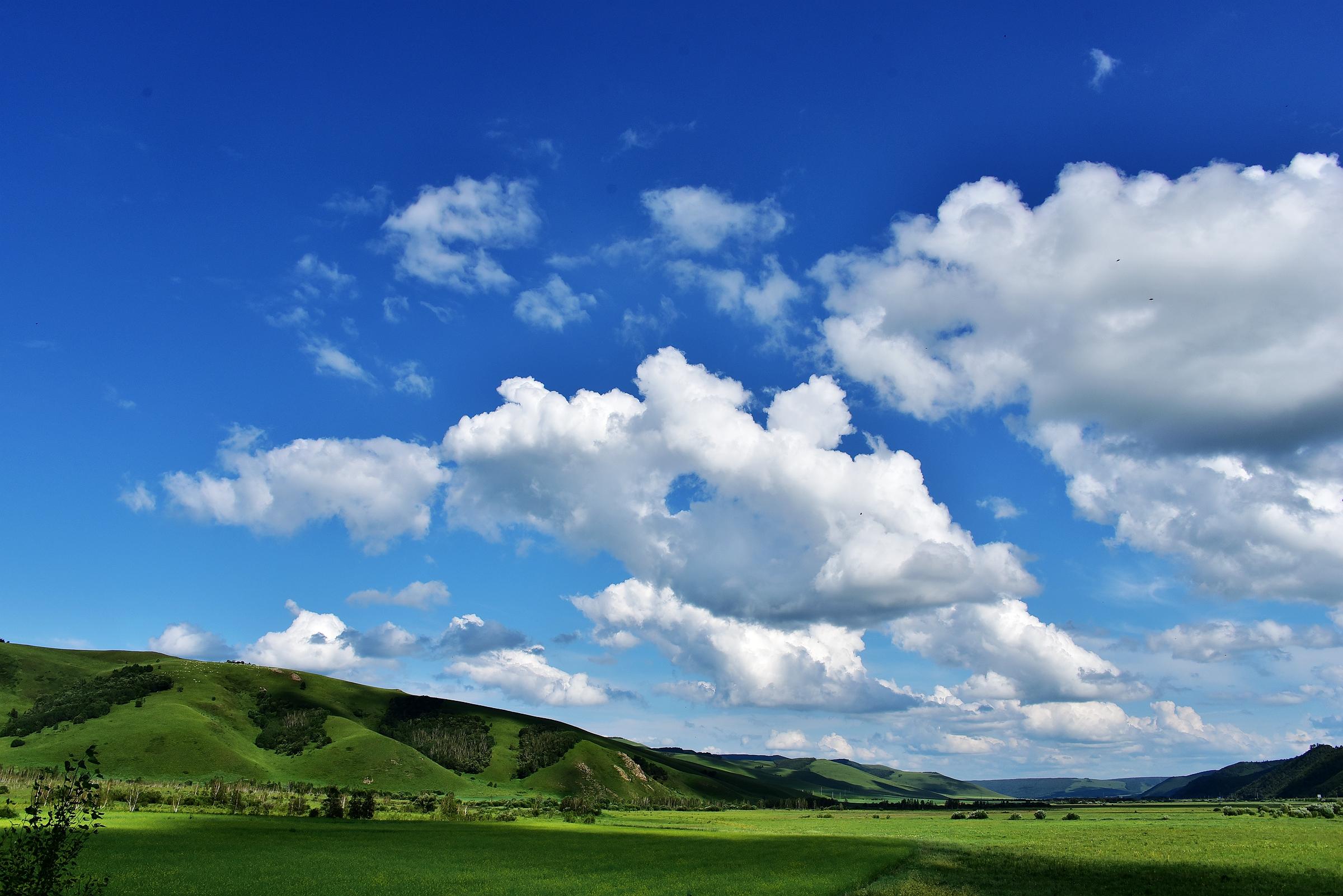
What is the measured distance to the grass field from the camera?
4966cm

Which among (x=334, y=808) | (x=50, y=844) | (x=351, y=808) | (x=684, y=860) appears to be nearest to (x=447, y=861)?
(x=684, y=860)

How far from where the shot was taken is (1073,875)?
182 ft

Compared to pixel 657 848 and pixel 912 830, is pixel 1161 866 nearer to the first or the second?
pixel 657 848

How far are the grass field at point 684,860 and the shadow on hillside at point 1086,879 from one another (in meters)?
0.25

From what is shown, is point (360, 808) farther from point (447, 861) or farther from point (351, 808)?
point (447, 861)

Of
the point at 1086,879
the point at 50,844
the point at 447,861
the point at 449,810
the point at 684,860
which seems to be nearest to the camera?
the point at 50,844

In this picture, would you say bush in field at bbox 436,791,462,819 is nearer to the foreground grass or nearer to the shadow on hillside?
the foreground grass

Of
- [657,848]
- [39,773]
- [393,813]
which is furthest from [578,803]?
[39,773]

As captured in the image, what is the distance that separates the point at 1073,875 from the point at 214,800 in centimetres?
12274

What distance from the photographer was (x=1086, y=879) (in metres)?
53.5

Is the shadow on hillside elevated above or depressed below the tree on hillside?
below

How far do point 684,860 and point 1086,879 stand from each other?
3210cm

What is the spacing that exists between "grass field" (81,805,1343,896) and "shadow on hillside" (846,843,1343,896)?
0.82ft

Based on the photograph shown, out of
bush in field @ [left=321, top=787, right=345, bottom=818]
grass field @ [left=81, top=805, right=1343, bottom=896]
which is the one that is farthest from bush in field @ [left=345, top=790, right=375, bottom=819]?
grass field @ [left=81, top=805, right=1343, bottom=896]
